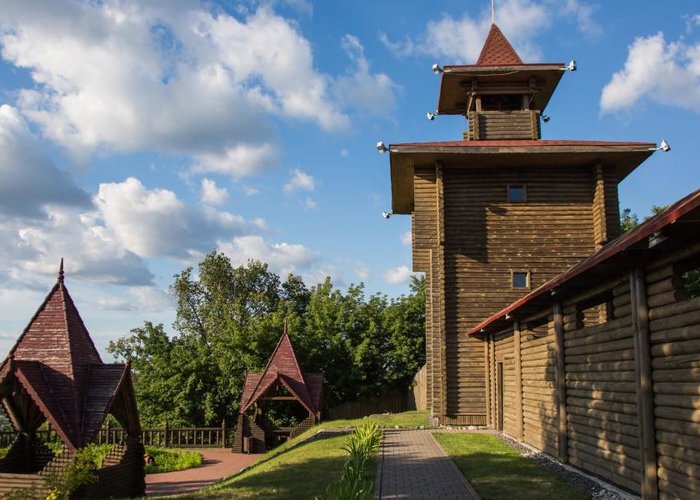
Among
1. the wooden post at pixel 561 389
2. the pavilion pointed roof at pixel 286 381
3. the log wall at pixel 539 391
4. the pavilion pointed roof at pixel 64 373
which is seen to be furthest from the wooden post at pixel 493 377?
the pavilion pointed roof at pixel 64 373

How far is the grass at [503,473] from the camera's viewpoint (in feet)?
28.7

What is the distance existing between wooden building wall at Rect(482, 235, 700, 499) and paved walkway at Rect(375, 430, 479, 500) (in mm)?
2016

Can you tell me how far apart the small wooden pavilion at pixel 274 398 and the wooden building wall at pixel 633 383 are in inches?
A: 518

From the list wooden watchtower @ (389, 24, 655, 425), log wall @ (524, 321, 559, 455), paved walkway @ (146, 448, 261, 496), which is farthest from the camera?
wooden watchtower @ (389, 24, 655, 425)

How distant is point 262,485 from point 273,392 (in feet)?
51.7

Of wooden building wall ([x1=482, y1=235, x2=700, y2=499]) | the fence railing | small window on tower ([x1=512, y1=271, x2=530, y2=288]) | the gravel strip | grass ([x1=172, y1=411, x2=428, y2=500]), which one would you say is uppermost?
small window on tower ([x1=512, y1=271, x2=530, y2=288])

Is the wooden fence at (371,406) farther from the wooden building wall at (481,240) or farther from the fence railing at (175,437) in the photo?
the wooden building wall at (481,240)

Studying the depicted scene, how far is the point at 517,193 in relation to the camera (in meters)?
20.7

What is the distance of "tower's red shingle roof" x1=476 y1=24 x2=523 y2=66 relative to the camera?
2347 centimetres

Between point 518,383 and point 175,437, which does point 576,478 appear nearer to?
point 518,383

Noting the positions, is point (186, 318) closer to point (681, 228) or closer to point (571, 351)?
point (571, 351)

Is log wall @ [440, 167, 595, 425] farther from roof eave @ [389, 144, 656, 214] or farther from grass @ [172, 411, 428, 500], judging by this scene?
grass @ [172, 411, 428, 500]

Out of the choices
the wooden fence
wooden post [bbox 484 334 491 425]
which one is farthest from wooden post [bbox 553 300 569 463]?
the wooden fence

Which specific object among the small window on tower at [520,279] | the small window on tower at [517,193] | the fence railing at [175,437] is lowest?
the fence railing at [175,437]
